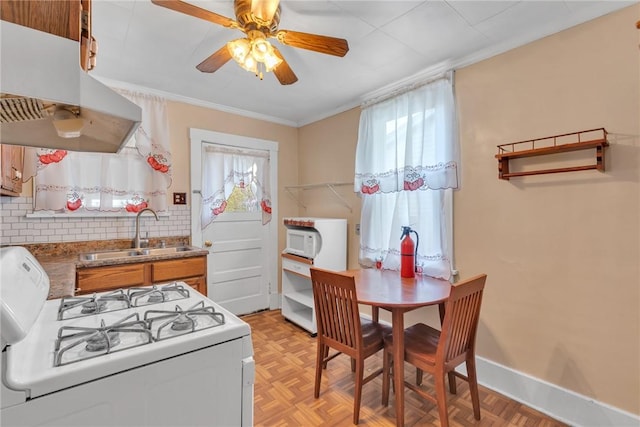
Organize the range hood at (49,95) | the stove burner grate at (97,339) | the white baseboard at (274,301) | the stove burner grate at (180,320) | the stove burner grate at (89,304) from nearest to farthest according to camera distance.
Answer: the range hood at (49,95)
the stove burner grate at (97,339)
the stove burner grate at (180,320)
the stove burner grate at (89,304)
the white baseboard at (274,301)

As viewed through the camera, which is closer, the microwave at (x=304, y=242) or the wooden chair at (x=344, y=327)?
the wooden chair at (x=344, y=327)

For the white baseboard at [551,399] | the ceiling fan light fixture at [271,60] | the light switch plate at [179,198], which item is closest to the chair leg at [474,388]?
the white baseboard at [551,399]

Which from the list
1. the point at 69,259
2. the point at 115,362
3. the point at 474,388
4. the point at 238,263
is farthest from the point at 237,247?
the point at 115,362

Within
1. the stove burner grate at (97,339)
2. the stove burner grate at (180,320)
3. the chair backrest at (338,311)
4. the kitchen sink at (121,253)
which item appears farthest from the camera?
the kitchen sink at (121,253)

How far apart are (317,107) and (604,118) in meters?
2.48

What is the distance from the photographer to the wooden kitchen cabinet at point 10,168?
1.68m

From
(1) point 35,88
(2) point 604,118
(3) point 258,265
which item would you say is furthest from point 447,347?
(3) point 258,265

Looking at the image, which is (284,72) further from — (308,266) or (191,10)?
(308,266)

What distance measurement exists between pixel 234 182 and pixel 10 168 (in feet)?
6.23

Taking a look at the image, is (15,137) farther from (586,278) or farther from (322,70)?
(586,278)

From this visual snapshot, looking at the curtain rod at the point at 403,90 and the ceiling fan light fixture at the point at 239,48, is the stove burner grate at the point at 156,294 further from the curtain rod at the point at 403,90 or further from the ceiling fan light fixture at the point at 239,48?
the curtain rod at the point at 403,90

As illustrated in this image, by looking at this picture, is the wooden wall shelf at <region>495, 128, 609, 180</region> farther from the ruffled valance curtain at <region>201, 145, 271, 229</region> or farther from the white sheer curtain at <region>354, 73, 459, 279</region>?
the ruffled valance curtain at <region>201, 145, 271, 229</region>

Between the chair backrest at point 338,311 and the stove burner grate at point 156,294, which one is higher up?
the stove burner grate at point 156,294

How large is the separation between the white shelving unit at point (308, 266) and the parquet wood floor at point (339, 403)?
2.09ft
